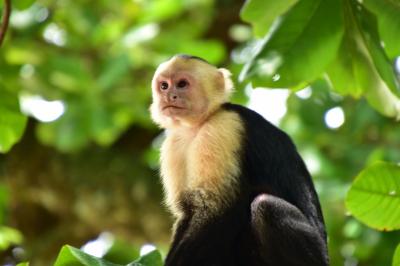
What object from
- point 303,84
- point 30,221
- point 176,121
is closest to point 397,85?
point 303,84

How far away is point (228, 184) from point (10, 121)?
1085 millimetres

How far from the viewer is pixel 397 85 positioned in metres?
3.21

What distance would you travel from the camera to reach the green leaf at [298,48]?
3.05 meters

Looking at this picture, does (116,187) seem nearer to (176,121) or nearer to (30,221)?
(30,221)

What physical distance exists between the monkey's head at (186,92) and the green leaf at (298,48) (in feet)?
4.68

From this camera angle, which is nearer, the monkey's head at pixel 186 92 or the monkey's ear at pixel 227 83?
the monkey's head at pixel 186 92

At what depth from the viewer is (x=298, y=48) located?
3.14 metres

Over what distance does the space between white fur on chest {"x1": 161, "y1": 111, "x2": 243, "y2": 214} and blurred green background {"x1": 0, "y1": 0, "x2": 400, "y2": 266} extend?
82.1 inches

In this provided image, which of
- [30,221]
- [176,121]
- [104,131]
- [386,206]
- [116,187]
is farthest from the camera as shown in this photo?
[30,221]

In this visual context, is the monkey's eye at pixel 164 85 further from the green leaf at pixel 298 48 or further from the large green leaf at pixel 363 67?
the green leaf at pixel 298 48

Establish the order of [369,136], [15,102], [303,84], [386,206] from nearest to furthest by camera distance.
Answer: [386,206]
[303,84]
[15,102]
[369,136]

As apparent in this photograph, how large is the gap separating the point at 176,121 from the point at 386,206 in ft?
5.96

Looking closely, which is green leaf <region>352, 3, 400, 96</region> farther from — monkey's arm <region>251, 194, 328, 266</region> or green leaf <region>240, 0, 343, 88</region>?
monkey's arm <region>251, 194, 328, 266</region>

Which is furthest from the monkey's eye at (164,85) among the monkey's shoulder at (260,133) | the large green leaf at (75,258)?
the large green leaf at (75,258)
